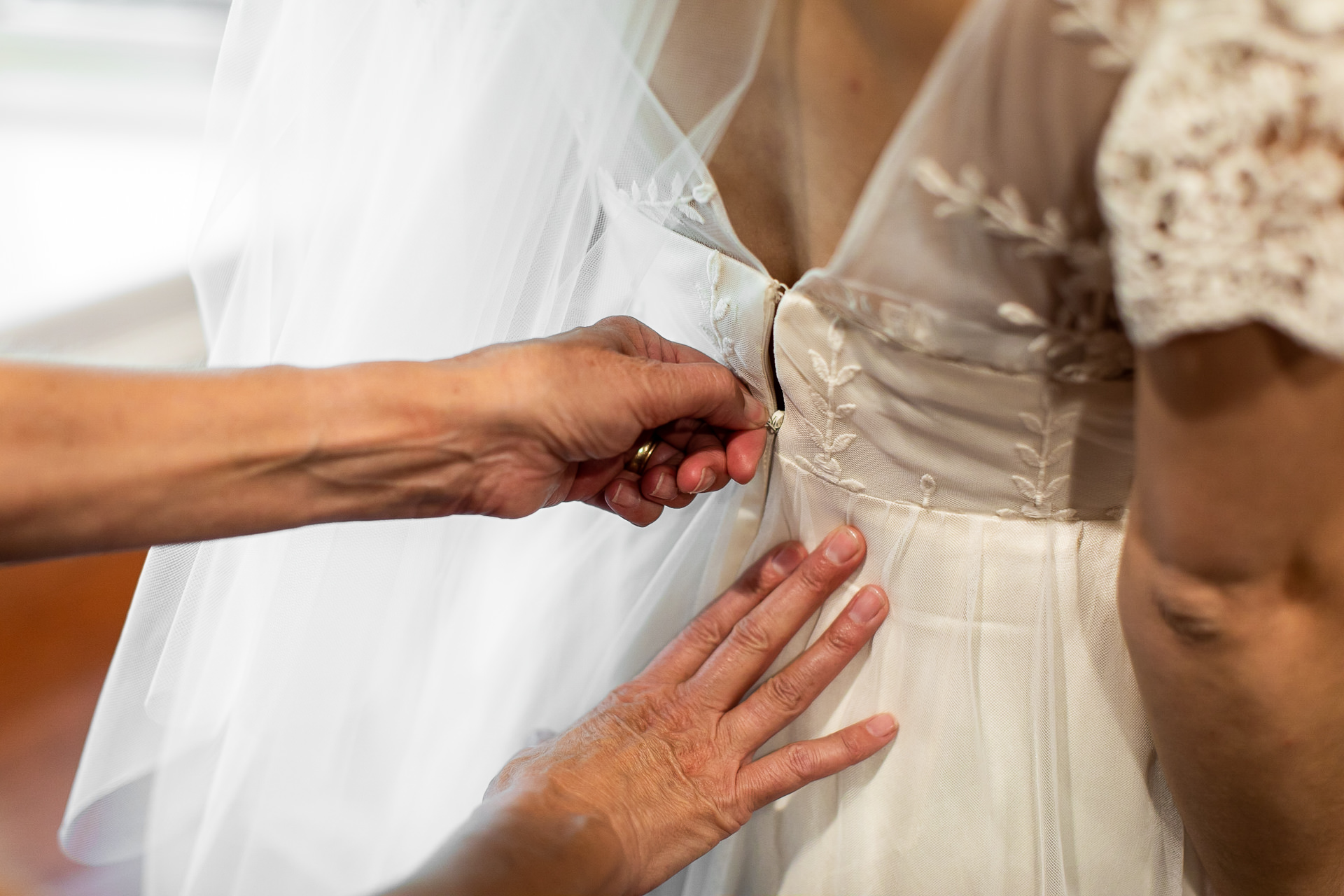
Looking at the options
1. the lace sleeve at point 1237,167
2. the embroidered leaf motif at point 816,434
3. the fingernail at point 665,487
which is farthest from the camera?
the fingernail at point 665,487

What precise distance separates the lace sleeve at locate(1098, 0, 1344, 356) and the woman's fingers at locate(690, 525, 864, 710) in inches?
14.5

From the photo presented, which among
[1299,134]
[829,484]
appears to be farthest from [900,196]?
[829,484]

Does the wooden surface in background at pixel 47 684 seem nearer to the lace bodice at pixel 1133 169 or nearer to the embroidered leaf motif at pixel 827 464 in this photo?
the embroidered leaf motif at pixel 827 464

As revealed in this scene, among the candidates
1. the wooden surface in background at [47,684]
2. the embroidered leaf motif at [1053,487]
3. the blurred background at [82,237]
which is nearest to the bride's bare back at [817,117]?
the embroidered leaf motif at [1053,487]

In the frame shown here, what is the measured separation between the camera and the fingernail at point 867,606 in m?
0.74

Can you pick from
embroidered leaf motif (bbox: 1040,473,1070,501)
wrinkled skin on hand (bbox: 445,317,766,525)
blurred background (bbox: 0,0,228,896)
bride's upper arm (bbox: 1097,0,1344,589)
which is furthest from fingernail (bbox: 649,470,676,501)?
blurred background (bbox: 0,0,228,896)

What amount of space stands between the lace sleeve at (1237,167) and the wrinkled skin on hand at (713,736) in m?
0.38

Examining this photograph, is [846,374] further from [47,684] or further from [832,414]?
[47,684]

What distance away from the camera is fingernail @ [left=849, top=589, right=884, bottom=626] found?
2.41 feet

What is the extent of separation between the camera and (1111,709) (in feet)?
2.31

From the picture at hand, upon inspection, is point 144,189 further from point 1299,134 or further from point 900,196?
point 1299,134

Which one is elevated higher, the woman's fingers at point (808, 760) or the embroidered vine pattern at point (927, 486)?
the embroidered vine pattern at point (927, 486)

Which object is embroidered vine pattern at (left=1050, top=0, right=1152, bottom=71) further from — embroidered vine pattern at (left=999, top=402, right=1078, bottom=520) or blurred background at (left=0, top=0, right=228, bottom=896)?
blurred background at (left=0, top=0, right=228, bottom=896)

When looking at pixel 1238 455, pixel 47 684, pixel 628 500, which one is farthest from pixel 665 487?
pixel 47 684
